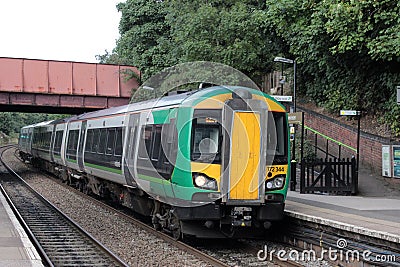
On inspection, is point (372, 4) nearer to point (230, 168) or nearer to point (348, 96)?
point (348, 96)

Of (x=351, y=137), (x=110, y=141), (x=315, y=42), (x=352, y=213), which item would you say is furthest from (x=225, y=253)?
(x=315, y=42)

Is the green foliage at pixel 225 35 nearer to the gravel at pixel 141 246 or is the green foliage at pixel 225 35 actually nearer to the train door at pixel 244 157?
the gravel at pixel 141 246

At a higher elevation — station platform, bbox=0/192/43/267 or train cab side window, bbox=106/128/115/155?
train cab side window, bbox=106/128/115/155

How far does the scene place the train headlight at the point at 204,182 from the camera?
977cm

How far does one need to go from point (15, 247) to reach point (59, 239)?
2.39m

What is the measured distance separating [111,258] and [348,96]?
15.8 meters

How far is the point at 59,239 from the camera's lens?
39.1 feet

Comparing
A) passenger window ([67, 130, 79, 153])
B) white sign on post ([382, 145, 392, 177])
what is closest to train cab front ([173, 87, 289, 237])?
white sign on post ([382, 145, 392, 177])

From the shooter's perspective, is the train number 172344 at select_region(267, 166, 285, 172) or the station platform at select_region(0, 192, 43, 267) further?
the train number 172344 at select_region(267, 166, 285, 172)

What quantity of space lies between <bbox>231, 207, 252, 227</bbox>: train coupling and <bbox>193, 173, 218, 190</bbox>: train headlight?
24.3 inches

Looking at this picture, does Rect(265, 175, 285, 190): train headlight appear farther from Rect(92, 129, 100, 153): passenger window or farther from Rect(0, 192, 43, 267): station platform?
Rect(92, 129, 100, 153): passenger window

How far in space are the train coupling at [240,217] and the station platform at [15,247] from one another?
3.51 metres

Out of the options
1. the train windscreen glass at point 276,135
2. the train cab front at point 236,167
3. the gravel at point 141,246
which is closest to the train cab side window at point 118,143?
the gravel at point 141,246

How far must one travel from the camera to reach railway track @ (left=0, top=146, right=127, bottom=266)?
9.85 metres
